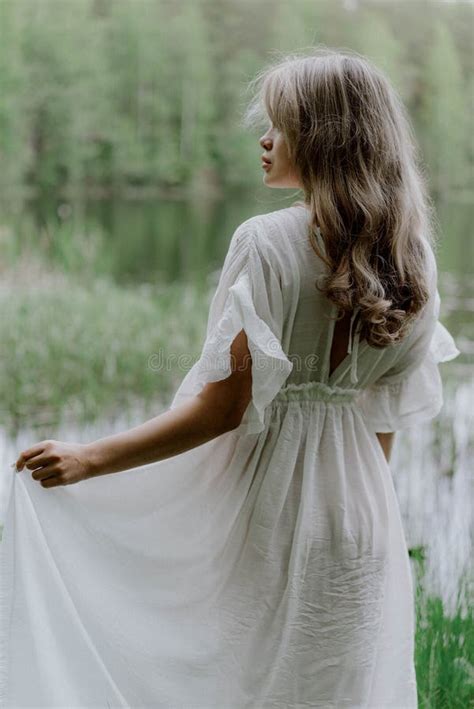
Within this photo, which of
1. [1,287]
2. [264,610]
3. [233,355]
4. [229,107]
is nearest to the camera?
[233,355]

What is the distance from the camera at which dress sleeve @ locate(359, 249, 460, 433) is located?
59.9 inches

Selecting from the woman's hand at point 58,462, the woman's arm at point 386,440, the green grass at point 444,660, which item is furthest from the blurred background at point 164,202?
the woman's hand at point 58,462

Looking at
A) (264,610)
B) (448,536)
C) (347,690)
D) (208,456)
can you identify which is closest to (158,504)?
(208,456)

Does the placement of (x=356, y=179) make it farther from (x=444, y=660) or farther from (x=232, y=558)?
(x=444, y=660)

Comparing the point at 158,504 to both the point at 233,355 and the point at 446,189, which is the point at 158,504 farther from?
the point at 446,189

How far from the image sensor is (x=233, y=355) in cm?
131

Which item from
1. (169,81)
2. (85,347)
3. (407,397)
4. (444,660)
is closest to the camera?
(407,397)

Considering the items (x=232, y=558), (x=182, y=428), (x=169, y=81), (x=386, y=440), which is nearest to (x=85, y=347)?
(x=386, y=440)

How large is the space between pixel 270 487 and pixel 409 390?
343 millimetres

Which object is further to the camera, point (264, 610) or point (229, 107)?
point (229, 107)

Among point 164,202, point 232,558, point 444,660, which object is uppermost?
point 164,202

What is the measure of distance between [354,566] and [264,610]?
0.51 feet

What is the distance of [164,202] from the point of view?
838 inches

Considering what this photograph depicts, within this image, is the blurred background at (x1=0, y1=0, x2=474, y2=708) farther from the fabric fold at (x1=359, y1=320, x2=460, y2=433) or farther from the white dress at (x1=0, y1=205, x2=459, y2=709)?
the white dress at (x1=0, y1=205, x2=459, y2=709)
